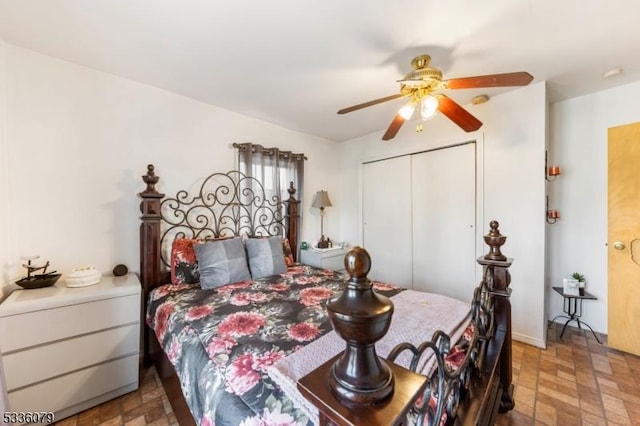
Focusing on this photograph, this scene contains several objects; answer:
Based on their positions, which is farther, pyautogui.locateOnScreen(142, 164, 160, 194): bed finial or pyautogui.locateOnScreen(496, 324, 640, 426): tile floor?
pyautogui.locateOnScreen(142, 164, 160, 194): bed finial

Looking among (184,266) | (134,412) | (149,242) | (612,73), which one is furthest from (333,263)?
(612,73)

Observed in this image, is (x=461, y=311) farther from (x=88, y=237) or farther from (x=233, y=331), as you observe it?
(x=88, y=237)

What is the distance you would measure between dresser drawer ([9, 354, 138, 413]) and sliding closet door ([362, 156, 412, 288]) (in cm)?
260

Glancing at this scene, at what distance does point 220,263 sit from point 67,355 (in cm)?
103

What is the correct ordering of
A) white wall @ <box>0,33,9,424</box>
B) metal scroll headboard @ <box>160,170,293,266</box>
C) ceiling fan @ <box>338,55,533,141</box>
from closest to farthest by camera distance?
1. ceiling fan @ <box>338,55,533,141</box>
2. white wall @ <box>0,33,9,424</box>
3. metal scroll headboard @ <box>160,170,293,266</box>

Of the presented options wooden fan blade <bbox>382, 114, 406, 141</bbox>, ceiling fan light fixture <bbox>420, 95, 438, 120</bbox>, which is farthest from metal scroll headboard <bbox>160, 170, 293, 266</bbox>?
ceiling fan light fixture <bbox>420, 95, 438, 120</bbox>

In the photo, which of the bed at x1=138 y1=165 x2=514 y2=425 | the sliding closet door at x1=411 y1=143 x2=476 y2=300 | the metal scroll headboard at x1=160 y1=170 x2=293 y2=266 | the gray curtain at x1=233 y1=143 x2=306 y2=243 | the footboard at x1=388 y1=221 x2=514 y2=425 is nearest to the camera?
the footboard at x1=388 y1=221 x2=514 y2=425

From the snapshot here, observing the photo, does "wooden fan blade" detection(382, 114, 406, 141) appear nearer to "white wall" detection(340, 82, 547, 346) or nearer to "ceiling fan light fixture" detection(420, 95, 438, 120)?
"ceiling fan light fixture" detection(420, 95, 438, 120)

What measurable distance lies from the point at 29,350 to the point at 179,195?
1450 millimetres

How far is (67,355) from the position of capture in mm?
1618

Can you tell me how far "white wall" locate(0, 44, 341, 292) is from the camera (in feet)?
6.03

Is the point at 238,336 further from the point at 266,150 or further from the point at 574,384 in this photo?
the point at 574,384

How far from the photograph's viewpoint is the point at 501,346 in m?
1.47

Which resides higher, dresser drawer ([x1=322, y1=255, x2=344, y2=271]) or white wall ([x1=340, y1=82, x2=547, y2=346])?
white wall ([x1=340, y1=82, x2=547, y2=346])
